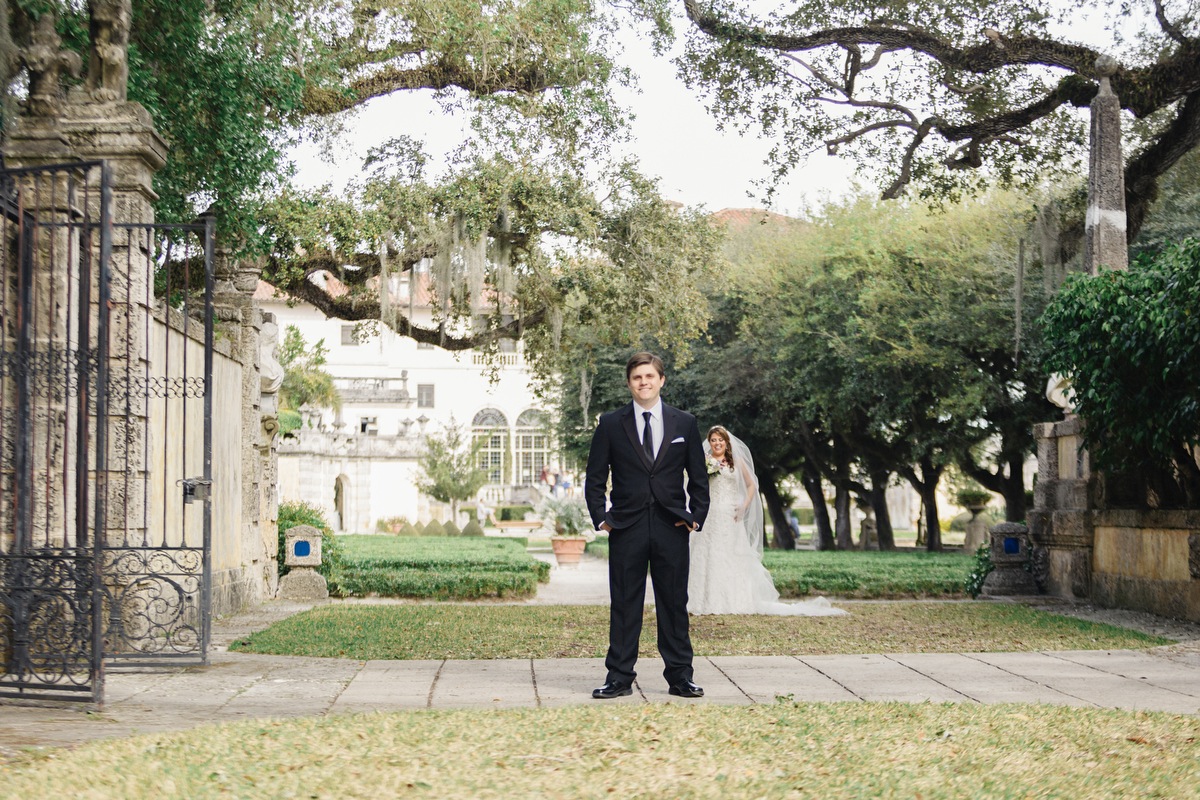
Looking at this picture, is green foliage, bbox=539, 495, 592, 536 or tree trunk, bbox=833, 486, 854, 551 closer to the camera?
green foliage, bbox=539, 495, 592, 536

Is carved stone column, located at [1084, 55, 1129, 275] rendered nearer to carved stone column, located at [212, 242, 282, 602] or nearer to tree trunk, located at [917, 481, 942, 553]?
carved stone column, located at [212, 242, 282, 602]

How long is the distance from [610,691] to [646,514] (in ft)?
3.08

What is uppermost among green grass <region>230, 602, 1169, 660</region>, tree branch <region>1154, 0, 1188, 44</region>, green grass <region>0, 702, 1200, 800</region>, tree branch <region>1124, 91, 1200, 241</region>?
tree branch <region>1154, 0, 1188, 44</region>

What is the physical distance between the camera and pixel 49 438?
748 cm

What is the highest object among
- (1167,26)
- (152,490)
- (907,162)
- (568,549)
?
(1167,26)

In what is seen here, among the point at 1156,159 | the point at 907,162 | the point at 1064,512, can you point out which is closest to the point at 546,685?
the point at 1064,512

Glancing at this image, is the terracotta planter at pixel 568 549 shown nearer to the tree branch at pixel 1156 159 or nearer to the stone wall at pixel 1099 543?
the stone wall at pixel 1099 543

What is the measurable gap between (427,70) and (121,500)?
9197 mm

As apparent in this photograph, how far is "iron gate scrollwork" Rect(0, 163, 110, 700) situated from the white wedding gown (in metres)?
5.66

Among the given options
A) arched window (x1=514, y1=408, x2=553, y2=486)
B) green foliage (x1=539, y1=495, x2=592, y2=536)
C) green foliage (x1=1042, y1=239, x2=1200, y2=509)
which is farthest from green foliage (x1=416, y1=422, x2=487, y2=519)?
green foliage (x1=1042, y1=239, x2=1200, y2=509)

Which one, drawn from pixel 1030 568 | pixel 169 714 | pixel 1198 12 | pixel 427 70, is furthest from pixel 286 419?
pixel 169 714

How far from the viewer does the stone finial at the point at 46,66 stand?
8344 millimetres

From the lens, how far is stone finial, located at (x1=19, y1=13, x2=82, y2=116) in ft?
27.4

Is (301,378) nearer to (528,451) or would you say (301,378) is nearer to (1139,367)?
(528,451)
